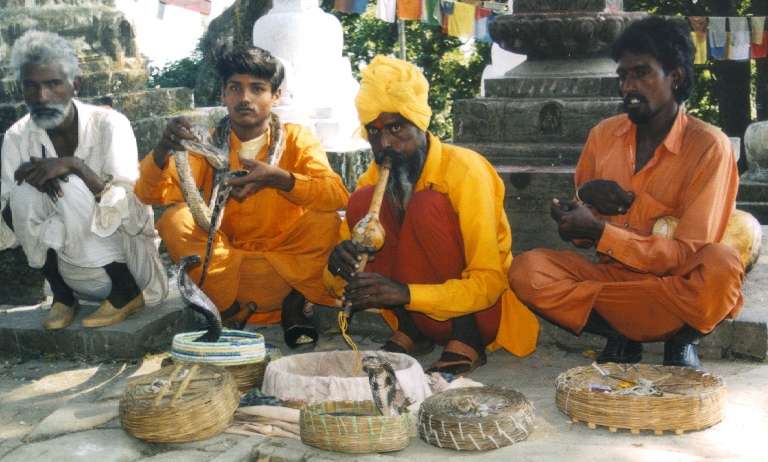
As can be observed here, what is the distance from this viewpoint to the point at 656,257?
3.71 meters

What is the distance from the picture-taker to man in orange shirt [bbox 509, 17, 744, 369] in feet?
12.1

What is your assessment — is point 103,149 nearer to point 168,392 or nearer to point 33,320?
point 33,320

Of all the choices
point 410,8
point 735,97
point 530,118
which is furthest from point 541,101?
point 735,97

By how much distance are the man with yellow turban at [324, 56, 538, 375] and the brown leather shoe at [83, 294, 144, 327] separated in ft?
3.83

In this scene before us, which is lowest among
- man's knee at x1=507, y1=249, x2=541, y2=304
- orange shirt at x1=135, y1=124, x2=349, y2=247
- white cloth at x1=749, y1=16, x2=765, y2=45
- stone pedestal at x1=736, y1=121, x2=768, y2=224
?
stone pedestal at x1=736, y1=121, x2=768, y2=224

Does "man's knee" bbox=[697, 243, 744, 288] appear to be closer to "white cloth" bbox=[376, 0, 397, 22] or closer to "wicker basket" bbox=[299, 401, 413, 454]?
"wicker basket" bbox=[299, 401, 413, 454]

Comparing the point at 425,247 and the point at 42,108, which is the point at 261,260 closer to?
the point at 425,247

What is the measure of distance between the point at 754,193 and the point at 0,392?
269 inches

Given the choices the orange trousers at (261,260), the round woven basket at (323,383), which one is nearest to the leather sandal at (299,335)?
the orange trousers at (261,260)

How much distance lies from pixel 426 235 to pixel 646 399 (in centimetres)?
117

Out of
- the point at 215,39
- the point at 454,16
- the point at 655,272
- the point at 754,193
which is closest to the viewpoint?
the point at 655,272

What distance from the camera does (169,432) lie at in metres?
3.26

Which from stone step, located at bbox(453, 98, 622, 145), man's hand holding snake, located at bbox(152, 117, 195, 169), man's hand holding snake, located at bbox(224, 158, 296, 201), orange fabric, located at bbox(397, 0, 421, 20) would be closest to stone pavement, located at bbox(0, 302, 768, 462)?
man's hand holding snake, located at bbox(224, 158, 296, 201)

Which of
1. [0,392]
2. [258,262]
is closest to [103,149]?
[258,262]
